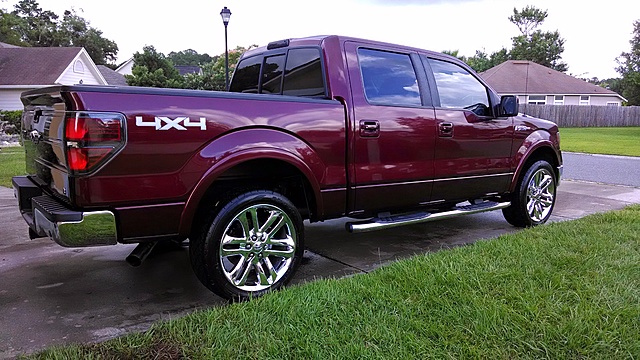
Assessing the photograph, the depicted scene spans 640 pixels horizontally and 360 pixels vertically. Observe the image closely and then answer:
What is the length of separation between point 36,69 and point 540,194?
3123 centimetres

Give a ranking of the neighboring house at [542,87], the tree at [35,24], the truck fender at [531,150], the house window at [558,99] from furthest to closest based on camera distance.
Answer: the tree at [35,24] → the house window at [558,99] → the neighboring house at [542,87] → the truck fender at [531,150]

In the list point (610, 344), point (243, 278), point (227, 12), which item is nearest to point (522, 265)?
point (610, 344)

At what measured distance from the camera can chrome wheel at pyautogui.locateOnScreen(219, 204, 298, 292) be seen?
3516 millimetres

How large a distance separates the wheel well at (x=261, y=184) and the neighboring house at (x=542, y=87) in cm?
3634

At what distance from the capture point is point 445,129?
4758 mm

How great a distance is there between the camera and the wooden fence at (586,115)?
3444cm

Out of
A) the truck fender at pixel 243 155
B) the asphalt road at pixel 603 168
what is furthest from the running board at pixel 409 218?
the asphalt road at pixel 603 168

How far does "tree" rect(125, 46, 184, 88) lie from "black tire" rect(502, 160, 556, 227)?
25.2 m

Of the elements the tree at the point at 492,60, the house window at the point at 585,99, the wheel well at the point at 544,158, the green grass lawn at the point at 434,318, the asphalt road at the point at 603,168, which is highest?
the tree at the point at 492,60

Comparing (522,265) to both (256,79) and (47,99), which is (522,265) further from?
(47,99)

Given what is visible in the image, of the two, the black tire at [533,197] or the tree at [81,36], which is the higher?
the tree at [81,36]

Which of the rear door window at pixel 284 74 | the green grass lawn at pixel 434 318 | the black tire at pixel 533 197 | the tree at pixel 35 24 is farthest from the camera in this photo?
the tree at pixel 35 24

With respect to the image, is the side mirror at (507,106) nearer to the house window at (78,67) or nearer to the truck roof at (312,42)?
the truck roof at (312,42)

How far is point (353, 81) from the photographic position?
4203mm
